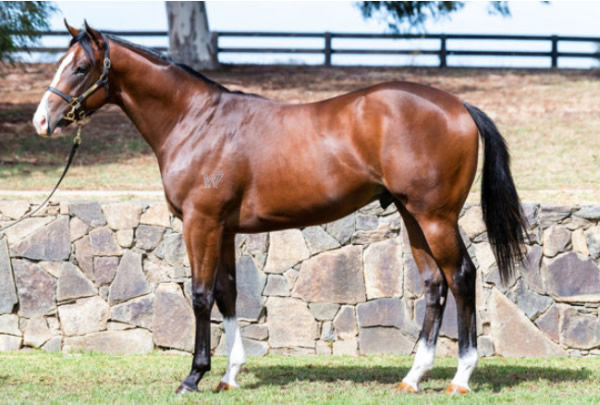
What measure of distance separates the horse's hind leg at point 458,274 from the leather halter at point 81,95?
7.69 ft

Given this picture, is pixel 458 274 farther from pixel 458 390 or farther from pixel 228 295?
pixel 228 295

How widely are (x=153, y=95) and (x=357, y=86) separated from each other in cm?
1295

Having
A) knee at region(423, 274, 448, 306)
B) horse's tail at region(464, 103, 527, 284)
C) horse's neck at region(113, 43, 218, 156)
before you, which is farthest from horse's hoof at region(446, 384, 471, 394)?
horse's neck at region(113, 43, 218, 156)

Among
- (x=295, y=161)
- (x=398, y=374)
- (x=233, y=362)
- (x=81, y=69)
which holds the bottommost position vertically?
(x=398, y=374)

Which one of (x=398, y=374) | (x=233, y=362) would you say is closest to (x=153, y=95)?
(x=233, y=362)

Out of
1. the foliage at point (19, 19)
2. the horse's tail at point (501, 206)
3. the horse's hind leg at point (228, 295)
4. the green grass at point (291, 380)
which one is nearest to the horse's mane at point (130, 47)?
the horse's hind leg at point (228, 295)

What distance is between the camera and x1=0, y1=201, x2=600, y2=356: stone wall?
7.60m

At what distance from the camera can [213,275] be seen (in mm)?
5895

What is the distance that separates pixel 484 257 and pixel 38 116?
3944 millimetres

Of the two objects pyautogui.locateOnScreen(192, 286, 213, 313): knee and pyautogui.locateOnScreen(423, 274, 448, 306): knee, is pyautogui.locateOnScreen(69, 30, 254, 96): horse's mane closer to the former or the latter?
pyautogui.locateOnScreen(192, 286, 213, 313): knee

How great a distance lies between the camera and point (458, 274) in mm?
5711

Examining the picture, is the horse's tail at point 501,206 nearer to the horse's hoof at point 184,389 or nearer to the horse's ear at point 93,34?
the horse's hoof at point 184,389

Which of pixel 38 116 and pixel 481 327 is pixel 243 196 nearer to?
pixel 38 116

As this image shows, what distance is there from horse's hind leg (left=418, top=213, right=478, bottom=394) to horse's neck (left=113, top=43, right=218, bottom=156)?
72.9 inches
